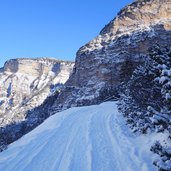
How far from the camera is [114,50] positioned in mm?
120125

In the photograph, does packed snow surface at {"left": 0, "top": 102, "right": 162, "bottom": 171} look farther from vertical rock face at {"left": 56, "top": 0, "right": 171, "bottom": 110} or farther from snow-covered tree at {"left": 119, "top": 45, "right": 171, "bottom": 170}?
vertical rock face at {"left": 56, "top": 0, "right": 171, "bottom": 110}

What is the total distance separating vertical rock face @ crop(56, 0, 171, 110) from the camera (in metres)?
110

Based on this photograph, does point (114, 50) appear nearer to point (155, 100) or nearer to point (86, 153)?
point (155, 100)

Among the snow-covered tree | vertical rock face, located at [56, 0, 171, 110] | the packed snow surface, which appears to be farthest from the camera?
vertical rock face, located at [56, 0, 171, 110]

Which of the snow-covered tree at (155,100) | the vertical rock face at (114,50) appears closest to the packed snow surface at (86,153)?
the snow-covered tree at (155,100)

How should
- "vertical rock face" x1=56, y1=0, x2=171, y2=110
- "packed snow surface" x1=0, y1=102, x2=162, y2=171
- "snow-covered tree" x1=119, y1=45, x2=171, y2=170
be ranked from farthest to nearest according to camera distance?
"vertical rock face" x1=56, y1=0, x2=171, y2=110 → "packed snow surface" x1=0, y1=102, x2=162, y2=171 → "snow-covered tree" x1=119, y1=45, x2=171, y2=170

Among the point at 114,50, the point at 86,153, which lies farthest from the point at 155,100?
the point at 114,50

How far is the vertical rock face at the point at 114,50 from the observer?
362 feet

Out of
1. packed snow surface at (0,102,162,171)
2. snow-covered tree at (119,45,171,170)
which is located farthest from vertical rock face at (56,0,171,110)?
packed snow surface at (0,102,162,171)

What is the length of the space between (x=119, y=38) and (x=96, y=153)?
113 meters

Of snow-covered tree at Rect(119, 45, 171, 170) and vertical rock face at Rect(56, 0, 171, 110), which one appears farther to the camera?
vertical rock face at Rect(56, 0, 171, 110)

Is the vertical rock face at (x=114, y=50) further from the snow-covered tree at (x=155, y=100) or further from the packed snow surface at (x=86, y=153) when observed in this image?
the packed snow surface at (x=86, y=153)

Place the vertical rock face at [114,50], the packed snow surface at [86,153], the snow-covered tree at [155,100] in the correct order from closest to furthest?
the snow-covered tree at [155,100] → the packed snow surface at [86,153] → the vertical rock face at [114,50]

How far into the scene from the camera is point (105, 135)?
15.6 meters
